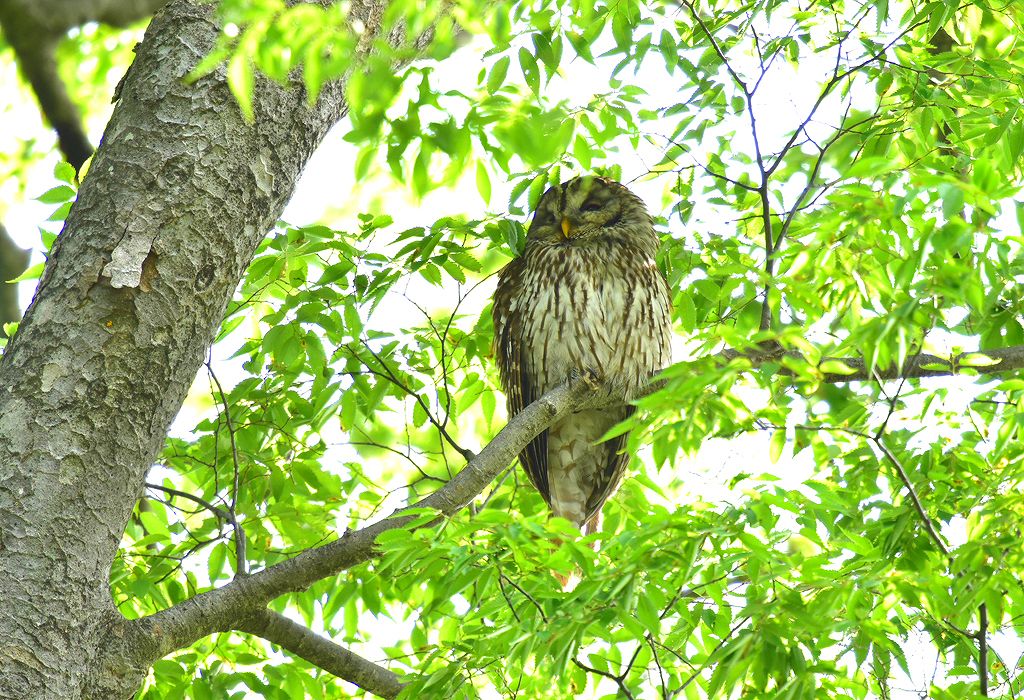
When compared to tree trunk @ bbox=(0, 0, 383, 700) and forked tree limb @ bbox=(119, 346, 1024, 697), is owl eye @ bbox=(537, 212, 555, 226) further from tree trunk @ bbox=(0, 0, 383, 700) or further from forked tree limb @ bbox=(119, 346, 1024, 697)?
tree trunk @ bbox=(0, 0, 383, 700)

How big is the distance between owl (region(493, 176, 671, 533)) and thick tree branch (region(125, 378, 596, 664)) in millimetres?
1284

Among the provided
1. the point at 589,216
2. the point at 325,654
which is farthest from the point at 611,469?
the point at 325,654

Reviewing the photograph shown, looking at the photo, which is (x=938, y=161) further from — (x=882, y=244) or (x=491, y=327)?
(x=491, y=327)

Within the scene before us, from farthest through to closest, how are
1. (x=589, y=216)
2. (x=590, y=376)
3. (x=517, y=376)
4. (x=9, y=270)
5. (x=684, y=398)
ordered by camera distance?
1. (x=589, y=216)
2. (x=9, y=270)
3. (x=517, y=376)
4. (x=590, y=376)
5. (x=684, y=398)

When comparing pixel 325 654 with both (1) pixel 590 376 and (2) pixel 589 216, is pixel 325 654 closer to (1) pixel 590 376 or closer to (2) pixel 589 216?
(1) pixel 590 376

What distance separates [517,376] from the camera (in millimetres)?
4312

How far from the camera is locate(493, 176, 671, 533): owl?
4.18 meters

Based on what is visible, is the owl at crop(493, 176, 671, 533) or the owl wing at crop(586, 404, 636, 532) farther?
→ the owl wing at crop(586, 404, 636, 532)

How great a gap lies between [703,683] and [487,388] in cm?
171

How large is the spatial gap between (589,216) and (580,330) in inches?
28.8

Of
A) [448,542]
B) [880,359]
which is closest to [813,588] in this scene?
[880,359]

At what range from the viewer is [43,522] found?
2180 millimetres

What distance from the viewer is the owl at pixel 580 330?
13.7 feet

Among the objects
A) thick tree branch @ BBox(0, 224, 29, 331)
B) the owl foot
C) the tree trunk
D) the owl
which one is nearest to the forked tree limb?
the tree trunk
